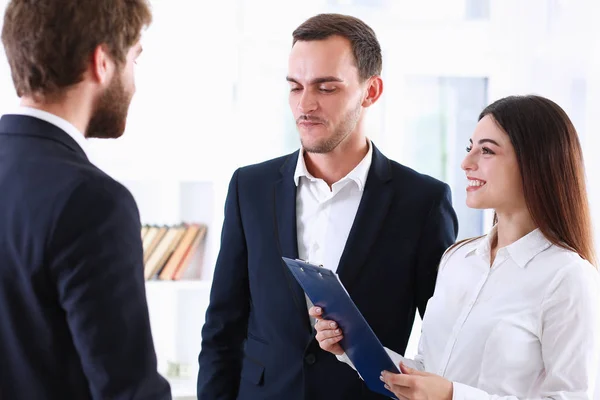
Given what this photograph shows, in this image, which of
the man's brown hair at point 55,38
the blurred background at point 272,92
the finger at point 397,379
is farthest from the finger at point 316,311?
the blurred background at point 272,92

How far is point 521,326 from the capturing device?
1.66m

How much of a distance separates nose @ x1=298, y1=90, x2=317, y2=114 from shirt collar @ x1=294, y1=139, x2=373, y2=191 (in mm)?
168

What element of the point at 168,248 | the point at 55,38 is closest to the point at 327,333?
the point at 55,38

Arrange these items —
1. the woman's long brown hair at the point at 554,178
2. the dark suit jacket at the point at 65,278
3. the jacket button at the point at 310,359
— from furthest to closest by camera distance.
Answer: the jacket button at the point at 310,359, the woman's long brown hair at the point at 554,178, the dark suit jacket at the point at 65,278

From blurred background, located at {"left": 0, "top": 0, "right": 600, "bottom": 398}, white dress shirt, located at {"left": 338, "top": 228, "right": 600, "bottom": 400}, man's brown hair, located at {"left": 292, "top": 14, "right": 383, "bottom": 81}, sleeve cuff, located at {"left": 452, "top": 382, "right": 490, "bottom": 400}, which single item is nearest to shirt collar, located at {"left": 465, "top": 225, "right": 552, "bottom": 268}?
white dress shirt, located at {"left": 338, "top": 228, "right": 600, "bottom": 400}

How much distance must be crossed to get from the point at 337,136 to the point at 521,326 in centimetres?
73

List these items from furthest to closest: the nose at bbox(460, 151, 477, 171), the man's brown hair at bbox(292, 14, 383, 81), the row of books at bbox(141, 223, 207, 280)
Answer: the row of books at bbox(141, 223, 207, 280) → the man's brown hair at bbox(292, 14, 383, 81) → the nose at bbox(460, 151, 477, 171)

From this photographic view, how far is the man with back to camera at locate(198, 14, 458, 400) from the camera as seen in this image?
199cm

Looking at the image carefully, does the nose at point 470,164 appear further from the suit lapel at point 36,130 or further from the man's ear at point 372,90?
the suit lapel at point 36,130

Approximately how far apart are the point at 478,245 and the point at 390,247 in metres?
0.24

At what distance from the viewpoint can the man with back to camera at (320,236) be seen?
1991mm

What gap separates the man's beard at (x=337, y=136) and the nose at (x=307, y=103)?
2cm

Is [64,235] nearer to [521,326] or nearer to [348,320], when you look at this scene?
[348,320]

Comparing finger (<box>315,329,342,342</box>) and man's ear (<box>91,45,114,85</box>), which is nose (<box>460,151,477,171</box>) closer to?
finger (<box>315,329,342,342</box>)
